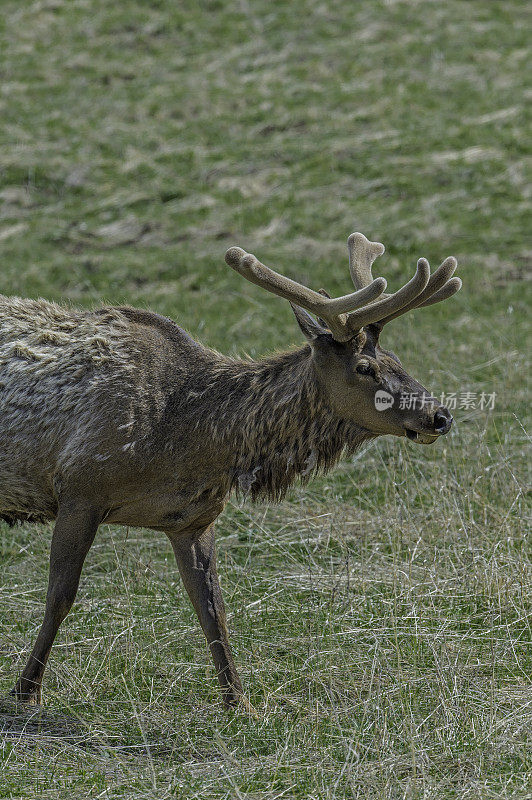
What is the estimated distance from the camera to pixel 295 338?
36.9ft

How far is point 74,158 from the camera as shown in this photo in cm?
1634

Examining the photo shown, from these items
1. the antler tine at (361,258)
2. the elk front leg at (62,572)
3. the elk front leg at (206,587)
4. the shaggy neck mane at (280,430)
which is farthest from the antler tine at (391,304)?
the elk front leg at (62,572)

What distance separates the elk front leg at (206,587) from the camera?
548cm

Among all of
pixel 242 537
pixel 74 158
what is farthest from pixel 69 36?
pixel 242 537

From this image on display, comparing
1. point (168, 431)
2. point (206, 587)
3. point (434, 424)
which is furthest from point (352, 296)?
point (206, 587)

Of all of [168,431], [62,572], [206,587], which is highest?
[168,431]

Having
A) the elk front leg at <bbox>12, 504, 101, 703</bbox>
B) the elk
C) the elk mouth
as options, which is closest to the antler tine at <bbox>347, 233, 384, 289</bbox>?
the elk

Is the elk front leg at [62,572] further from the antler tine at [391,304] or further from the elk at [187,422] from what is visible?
the antler tine at [391,304]

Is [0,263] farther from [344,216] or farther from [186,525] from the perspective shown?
[186,525]

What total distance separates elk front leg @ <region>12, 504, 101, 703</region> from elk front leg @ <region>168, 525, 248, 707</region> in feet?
1.87

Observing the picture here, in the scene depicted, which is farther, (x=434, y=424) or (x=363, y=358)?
(x=363, y=358)

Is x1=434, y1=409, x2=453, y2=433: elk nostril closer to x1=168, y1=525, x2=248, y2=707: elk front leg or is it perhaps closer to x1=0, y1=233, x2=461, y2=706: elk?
x1=0, y1=233, x2=461, y2=706: elk

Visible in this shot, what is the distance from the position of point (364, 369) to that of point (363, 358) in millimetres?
52

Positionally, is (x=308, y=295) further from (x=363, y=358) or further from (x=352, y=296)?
(x=363, y=358)
